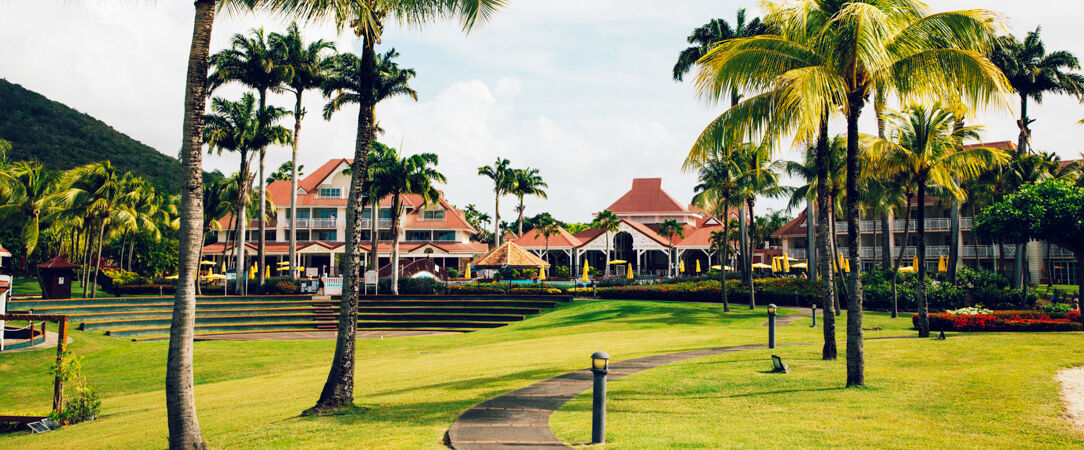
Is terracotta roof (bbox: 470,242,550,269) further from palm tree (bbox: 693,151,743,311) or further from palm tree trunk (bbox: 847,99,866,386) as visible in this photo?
palm tree trunk (bbox: 847,99,866,386)

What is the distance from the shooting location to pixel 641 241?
6019 centimetres

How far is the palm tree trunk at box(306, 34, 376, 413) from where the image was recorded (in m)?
9.79

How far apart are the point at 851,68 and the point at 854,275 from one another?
10.9 ft

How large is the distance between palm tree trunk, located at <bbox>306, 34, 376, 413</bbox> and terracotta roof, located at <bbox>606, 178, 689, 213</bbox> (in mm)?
64128

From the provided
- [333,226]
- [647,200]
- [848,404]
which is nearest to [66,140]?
[333,226]

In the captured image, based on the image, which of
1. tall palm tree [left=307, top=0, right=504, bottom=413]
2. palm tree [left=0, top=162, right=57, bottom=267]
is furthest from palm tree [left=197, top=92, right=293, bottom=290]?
tall palm tree [left=307, top=0, right=504, bottom=413]

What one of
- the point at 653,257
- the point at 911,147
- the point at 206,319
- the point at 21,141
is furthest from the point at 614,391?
the point at 21,141

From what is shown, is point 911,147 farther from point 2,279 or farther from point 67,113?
point 67,113

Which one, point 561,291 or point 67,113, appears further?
point 67,113

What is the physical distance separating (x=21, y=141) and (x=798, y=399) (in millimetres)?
109774

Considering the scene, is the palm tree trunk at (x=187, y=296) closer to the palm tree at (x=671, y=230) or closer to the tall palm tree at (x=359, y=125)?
the tall palm tree at (x=359, y=125)

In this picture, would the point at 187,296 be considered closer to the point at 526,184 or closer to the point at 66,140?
the point at 526,184

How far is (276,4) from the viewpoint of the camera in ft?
32.4

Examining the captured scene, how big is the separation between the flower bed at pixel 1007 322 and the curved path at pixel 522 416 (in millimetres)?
11288
